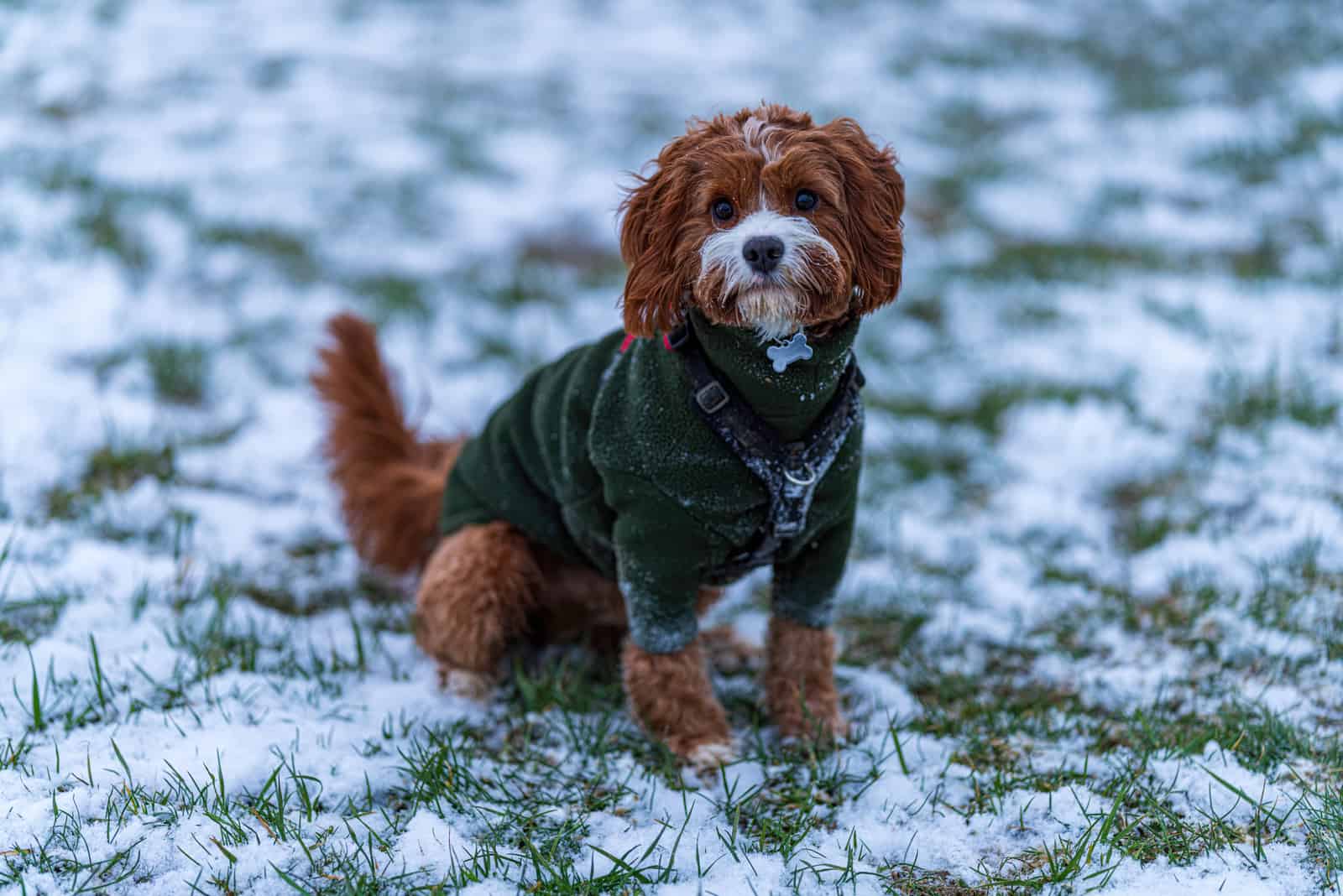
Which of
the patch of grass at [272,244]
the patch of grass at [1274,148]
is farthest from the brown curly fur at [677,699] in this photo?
the patch of grass at [1274,148]

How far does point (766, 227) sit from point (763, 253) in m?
0.06

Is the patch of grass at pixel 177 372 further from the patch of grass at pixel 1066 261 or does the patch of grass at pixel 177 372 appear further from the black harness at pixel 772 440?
the patch of grass at pixel 1066 261

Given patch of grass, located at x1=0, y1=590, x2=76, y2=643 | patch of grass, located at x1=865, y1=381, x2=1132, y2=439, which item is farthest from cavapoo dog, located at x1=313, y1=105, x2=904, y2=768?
patch of grass, located at x1=865, y1=381, x2=1132, y2=439

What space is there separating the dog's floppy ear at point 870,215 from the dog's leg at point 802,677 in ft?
3.26

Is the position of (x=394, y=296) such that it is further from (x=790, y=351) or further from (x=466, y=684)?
(x=790, y=351)

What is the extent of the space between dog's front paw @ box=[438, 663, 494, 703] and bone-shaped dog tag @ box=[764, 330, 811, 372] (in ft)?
4.51

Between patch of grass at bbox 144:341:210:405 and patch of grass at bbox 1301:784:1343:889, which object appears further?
patch of grass at bbox 144:341:210:405

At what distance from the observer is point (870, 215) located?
2.47 meters

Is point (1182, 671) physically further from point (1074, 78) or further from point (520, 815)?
point (1074, 78)

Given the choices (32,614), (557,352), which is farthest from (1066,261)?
(32,614)

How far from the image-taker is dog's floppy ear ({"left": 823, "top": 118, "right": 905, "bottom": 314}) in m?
2.47

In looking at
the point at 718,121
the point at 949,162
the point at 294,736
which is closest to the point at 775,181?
the point at 718,121

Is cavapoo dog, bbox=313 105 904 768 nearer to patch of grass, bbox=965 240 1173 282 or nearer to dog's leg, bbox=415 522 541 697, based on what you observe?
dog's leg, bbox=415 522 541 697

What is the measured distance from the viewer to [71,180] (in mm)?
6727
